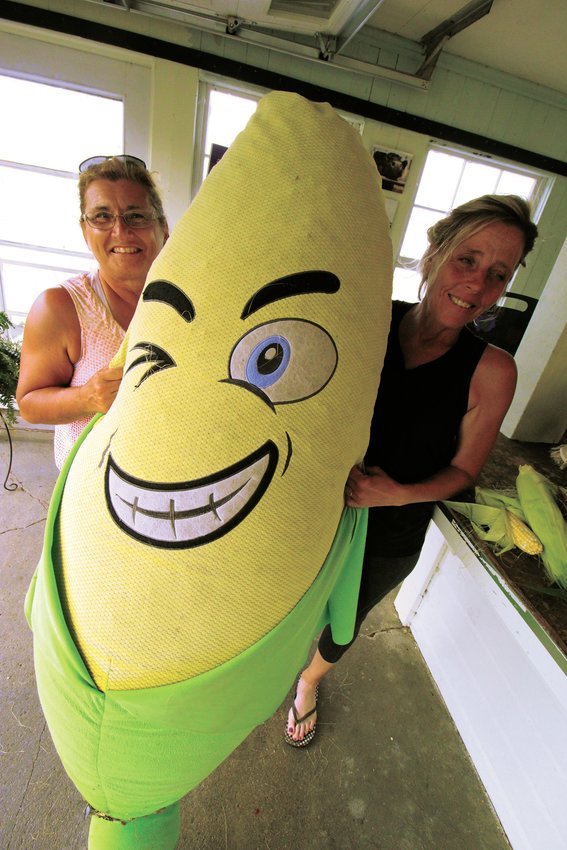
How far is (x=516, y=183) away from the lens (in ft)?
8.35

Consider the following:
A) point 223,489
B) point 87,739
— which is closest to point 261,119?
point 223,489

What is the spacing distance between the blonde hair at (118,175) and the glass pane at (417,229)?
2.04m

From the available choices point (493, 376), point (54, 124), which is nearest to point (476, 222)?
point (493, 376)

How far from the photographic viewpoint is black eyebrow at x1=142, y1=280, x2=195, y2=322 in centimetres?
45

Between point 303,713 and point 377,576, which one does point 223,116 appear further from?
point 303,713

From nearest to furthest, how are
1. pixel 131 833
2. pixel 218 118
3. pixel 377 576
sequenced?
pixel 131 833, pixel 377 576, pixel 218 118

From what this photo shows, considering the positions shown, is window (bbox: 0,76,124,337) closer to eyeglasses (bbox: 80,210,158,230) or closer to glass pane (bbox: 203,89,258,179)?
glass pane (bbox: 203,89,258,179)

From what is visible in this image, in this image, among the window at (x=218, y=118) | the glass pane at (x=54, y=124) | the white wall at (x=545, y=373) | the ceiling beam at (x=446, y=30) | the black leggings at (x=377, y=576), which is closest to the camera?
the black leggings at (x=377, y=576)

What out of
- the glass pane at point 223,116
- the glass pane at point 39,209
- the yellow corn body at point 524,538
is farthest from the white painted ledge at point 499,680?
the glass pane at point 39,209

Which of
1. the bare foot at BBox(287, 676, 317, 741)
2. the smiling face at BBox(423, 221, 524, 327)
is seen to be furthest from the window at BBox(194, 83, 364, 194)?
the bare foot at BBox(287, 676, 317, 741)

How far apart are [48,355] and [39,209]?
1.94 metres

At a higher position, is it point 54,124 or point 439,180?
point 439,180

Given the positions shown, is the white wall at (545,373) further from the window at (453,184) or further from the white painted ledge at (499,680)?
the window at (453,184)

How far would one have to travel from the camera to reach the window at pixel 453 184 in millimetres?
2385
